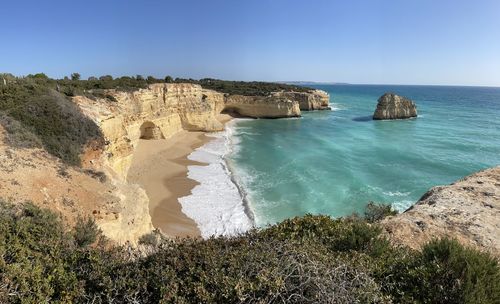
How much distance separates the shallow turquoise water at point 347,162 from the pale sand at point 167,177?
12.3 feet

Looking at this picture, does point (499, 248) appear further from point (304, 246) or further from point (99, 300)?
point (99, 300)

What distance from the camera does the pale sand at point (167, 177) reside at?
672 inches

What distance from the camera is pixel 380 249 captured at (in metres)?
6.47

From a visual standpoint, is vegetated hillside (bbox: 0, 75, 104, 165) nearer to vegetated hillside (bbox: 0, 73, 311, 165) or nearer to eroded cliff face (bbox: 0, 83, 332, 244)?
vegetated hillside (bbox: 0, 73, 311, 165)

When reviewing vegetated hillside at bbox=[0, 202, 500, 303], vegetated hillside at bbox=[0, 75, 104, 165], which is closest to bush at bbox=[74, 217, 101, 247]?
vegetated hillside at bbox=[0, 202, 500, 303]

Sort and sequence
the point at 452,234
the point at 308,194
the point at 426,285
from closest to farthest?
the point at 426,285
the point at 452,234
the point at 308,194

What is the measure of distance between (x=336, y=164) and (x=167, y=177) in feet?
45.0

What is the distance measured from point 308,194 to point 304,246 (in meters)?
16.0

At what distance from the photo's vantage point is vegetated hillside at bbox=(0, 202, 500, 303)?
453 centimetres

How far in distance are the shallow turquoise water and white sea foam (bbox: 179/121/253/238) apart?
0.83 metres

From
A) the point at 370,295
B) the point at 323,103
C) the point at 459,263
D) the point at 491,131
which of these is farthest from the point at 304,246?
the point at 323,103

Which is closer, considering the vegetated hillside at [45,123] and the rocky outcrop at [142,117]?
the rocky outcrop at [142,117]

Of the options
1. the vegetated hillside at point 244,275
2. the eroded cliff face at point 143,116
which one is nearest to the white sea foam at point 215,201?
the eroded cliff face at point 143,116

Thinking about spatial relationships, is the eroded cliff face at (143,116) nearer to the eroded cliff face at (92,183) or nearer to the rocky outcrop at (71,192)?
the eroded cliff face at (92,183)
